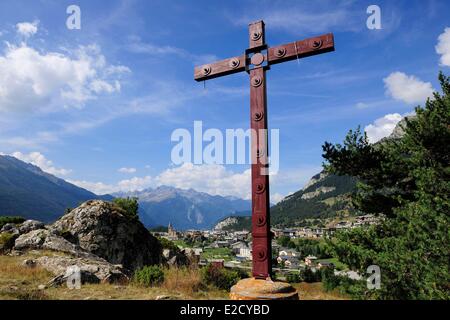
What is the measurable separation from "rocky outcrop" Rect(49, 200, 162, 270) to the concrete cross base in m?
13.1

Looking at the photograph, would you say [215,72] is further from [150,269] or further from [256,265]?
[150,269]

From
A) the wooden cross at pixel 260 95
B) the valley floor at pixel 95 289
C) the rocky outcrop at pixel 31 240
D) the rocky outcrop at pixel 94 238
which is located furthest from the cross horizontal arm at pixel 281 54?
the rocky outcrop at pixel 31 240

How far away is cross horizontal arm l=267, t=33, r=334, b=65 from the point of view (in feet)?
20.7

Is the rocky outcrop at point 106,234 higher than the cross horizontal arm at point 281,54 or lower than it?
lower

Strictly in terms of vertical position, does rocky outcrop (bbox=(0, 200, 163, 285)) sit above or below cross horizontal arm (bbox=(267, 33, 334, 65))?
below

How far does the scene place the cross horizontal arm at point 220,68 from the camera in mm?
6887

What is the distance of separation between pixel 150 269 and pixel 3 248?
878 cm

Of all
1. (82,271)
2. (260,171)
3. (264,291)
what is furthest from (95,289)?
(260,171)

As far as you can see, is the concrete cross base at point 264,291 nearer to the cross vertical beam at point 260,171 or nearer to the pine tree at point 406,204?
the cross vertical beam at point 260,171

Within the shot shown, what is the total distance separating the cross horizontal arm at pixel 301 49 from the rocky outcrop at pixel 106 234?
14264 millimetres

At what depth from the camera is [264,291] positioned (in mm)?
5309

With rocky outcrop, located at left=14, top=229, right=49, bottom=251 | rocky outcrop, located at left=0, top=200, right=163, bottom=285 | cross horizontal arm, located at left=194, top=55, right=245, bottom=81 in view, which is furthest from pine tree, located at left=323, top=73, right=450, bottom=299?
rocky outcrop, located at left=14, top=229, right=49, bottom=251

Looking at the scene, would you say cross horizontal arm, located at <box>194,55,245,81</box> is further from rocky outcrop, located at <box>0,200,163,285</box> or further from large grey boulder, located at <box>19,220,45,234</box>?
large grey boulder, located at <box>19,220,45,234</box>

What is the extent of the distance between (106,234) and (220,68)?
13347mm
